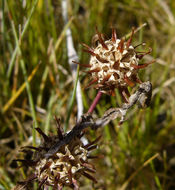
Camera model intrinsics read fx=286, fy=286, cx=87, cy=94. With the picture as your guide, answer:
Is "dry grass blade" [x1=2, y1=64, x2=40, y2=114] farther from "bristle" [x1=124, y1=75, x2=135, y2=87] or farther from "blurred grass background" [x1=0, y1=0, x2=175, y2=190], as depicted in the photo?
"bristle" [x1=124, y1=75, x2=135, y2=87]

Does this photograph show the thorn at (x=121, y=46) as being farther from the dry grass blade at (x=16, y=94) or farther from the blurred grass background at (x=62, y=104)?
the dry grass blade at (x=16, y=94)

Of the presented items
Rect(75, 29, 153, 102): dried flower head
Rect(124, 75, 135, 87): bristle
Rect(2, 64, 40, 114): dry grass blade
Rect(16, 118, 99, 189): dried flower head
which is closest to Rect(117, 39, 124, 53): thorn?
Rect(75, 29, 153, 102): dried flower head

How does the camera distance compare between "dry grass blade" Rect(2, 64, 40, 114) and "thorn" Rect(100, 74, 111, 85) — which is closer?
"thorn" Rect(100, 74, 111, 85)

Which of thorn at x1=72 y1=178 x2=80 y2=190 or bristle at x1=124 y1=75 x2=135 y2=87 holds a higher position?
bristle at x1=124 y1=75 x2=135 y2=87

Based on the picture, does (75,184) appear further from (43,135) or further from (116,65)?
(116,65)

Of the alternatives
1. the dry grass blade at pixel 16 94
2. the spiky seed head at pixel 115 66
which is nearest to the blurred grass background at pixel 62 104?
the dry grass blade at pixel 16 94

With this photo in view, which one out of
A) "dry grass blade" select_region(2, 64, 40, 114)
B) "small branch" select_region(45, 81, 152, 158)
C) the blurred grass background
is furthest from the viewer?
"dry grass blade" select_region(2, 64, 40, 114)

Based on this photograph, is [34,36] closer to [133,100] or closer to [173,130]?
[133,100]
